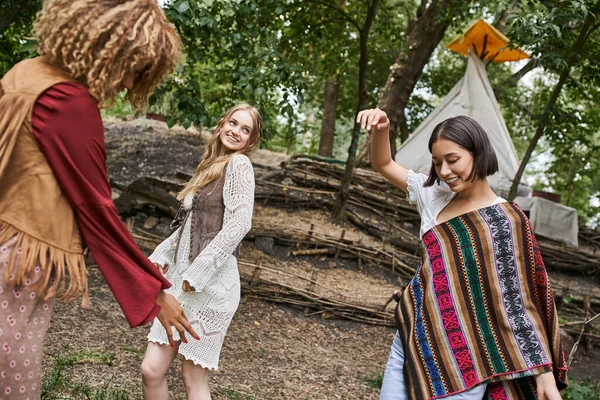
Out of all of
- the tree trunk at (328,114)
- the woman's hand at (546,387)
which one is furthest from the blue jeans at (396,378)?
the tree trunk at (328,114)

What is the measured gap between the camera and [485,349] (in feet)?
7.46

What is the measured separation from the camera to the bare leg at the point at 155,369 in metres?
2.74

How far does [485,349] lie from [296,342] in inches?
135

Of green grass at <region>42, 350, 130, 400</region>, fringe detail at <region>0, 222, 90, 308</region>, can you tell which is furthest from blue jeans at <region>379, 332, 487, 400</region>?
green grass at <region>42, 350, 130, 400</region>

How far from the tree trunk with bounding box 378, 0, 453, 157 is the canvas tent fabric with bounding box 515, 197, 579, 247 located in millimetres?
2440

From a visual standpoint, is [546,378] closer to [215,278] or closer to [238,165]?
[215,278]

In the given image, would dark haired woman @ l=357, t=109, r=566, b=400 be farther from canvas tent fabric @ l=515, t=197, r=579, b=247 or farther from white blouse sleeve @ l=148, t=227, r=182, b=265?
canvas tent fabric @ l=515, t=197, r=579, b=247

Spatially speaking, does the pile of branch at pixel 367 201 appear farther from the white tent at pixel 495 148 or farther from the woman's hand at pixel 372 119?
the woman's hand at pixel 372 119

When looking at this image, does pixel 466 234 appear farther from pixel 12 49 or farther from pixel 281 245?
pixel 281 245

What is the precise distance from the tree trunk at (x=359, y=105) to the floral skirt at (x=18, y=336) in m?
5.89

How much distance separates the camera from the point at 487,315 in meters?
2.28

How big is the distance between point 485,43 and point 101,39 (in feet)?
31.8

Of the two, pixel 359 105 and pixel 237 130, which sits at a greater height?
pixel 359 105

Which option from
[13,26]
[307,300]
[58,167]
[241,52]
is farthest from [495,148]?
[58,167]
